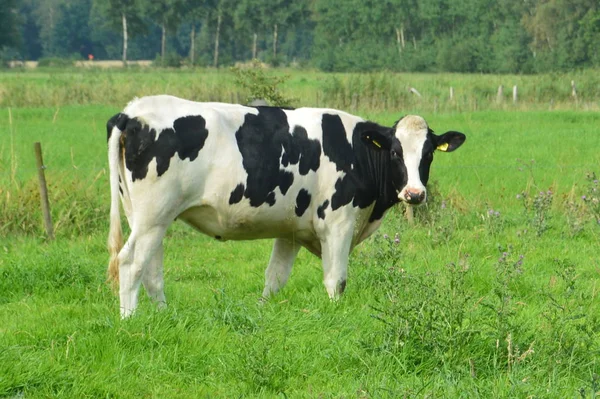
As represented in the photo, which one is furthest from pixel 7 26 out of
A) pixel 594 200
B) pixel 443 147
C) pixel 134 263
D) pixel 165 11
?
pixel 134 263

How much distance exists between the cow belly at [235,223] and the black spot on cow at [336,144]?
604 millimetres

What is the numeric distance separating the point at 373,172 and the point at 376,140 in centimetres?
27

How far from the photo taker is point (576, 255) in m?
9.62

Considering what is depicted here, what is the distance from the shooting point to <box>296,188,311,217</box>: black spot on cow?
7.40 m

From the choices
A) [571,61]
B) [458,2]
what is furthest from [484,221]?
[458,2]

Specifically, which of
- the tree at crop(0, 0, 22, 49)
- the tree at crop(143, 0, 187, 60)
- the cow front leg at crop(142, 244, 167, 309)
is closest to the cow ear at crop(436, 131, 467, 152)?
the cow front leg at crop(142, 244, 167, 309)

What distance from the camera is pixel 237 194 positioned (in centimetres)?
707

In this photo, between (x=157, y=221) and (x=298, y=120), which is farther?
(x=298, y=120)

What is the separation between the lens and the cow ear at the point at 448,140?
799 cm

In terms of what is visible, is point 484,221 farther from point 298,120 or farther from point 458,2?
point 458,2

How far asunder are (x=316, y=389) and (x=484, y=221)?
6.52m

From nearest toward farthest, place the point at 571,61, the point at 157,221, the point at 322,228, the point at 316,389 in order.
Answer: the point at 316,389 → the point at 157,221 → the point at 322,228 → the point at 571,61

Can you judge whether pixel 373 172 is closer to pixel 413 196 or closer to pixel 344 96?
pixel 413 196

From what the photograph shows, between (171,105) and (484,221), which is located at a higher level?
(171,105)
